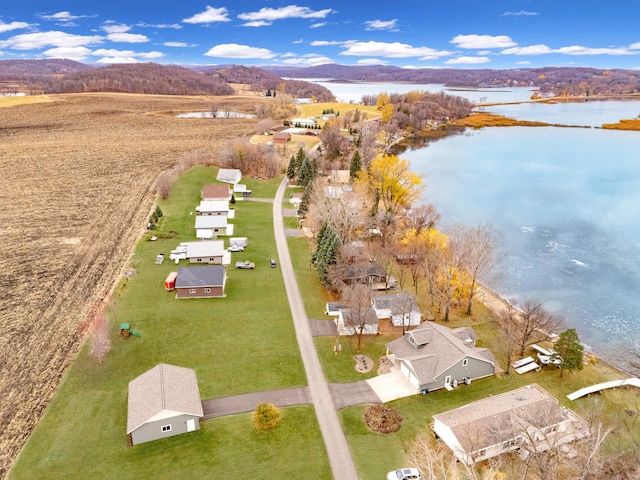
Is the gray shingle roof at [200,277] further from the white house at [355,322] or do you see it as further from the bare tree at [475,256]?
the bare tree at [475,256]

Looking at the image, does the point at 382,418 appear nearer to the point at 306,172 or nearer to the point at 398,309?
the point at 398,309

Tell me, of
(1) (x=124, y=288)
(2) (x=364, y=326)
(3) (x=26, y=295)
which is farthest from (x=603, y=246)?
(3) (x=26, y=295)

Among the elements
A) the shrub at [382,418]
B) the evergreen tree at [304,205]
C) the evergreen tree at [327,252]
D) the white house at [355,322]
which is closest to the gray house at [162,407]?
the shrub at [382,418]

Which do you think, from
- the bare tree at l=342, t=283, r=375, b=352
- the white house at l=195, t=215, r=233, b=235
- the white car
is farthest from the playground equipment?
the white car

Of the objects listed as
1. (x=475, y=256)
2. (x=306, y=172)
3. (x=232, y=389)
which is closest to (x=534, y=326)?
(x=475, y=256)

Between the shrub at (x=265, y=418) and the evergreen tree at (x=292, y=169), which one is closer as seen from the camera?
the shrub at (x=265, y=418)

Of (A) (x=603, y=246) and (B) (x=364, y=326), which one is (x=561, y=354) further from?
(A) (x=603, y=246)
